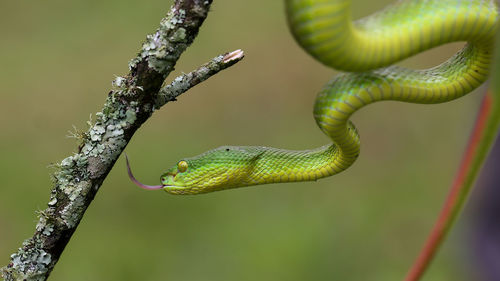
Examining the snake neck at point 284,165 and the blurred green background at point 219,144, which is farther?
A: the blurred green background at point 219,144

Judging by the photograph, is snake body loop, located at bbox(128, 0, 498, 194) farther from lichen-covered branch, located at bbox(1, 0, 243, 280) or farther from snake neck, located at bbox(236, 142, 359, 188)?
lichen-covered branch, located at bbox(1, 0, 243, 280)

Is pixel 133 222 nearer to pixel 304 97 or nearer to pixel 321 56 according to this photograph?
pixel 304 97

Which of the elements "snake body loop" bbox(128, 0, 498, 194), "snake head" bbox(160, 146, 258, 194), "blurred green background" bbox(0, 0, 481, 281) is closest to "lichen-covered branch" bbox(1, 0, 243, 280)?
"snake body loop" bbox(128, 0, 498, 194)

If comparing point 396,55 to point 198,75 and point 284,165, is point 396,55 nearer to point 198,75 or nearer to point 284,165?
point 198,75

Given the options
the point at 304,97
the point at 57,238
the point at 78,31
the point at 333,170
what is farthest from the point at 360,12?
the point at 57,238

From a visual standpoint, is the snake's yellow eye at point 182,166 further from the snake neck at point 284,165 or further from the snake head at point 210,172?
the snake neck at point 284,165

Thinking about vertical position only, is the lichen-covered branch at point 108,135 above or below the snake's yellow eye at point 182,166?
above

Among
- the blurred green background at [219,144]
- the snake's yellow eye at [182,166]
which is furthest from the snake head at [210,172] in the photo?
the blurred green background at [219,144]
